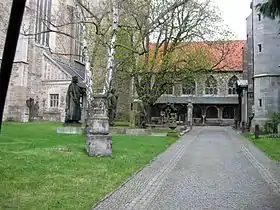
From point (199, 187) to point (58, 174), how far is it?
3.12 metres

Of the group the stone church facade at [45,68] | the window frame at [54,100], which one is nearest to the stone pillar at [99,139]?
the stone church facade at [45,68]

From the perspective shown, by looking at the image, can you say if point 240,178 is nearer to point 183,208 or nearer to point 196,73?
point 183,208

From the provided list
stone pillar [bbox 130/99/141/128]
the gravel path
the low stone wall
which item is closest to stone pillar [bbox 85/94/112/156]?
the gravel path

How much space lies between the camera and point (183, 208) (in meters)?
6.37

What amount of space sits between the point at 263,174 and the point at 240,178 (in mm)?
1013

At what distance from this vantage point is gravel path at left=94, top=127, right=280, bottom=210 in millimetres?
6652

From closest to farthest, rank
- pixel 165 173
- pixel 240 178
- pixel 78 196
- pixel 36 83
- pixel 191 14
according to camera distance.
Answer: pixel 78 196 < pixel 240 178 < pixel 165 173 < pixel 191 14 < pixel 36 83

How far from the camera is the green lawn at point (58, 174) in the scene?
21.5ft

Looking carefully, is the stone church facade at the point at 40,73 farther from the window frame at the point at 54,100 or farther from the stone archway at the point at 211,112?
the stone archway at the point at 211,112

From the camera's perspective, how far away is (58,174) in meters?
9.07

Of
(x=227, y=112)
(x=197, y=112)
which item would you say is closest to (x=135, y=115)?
(x=197, y=112)

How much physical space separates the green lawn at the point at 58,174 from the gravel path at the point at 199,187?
0.43 meters

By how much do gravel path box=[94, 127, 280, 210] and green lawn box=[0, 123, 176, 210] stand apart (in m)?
0.43

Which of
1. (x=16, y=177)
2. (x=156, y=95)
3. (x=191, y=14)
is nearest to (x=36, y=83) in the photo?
(x=156, y=95)
